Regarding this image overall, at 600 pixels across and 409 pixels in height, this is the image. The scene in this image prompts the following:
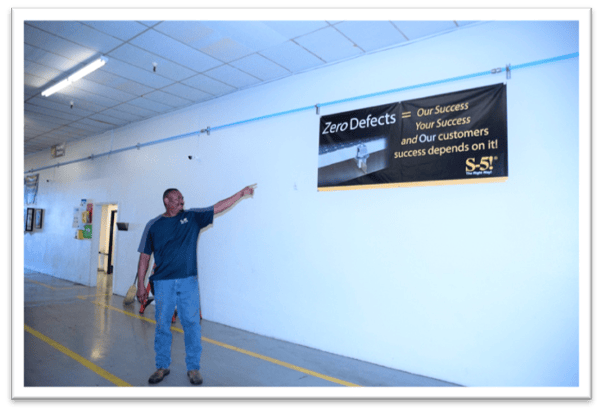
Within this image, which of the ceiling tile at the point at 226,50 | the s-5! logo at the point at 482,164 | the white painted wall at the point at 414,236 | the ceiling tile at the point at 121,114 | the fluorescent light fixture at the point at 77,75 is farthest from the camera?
the ceiling tile at the point at 121,114

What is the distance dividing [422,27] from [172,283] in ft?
10.8

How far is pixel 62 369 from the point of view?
3375 millimetres

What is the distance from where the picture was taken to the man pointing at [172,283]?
3148 millimetres

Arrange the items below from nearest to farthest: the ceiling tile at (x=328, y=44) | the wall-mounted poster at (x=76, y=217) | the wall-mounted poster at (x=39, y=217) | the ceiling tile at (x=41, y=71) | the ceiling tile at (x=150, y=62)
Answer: the ceiling tile at (x=328, y=44) < the ceiling tile at (x=150, y=62) < the ceiling tile at (x=41, y=71) < the wall-mounted poster at (x=76, y=217) < the wall-mounted poster at (x=39, y=217)

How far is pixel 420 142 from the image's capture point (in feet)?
12.2

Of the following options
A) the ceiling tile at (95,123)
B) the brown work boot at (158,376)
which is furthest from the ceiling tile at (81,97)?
the brown work boot at (158,376)

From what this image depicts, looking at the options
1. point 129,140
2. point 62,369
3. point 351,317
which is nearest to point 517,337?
point 351,317

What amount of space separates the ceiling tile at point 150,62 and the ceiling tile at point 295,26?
1606mm

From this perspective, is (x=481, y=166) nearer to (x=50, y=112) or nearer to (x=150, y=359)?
(x=150, y=359)

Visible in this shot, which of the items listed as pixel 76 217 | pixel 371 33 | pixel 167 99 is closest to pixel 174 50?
pixel 167 99

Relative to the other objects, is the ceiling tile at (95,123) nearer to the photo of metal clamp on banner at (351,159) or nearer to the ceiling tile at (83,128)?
the ceiling tile at (83,128)

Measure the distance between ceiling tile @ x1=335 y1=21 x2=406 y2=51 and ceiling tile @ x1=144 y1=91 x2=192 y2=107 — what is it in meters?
3.14

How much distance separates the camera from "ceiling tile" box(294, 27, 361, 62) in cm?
383

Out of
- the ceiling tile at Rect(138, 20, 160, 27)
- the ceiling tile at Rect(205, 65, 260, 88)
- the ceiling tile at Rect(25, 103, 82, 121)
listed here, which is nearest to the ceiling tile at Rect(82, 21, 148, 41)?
the ceiling tile at Rect(138, 20, 160, 27)
